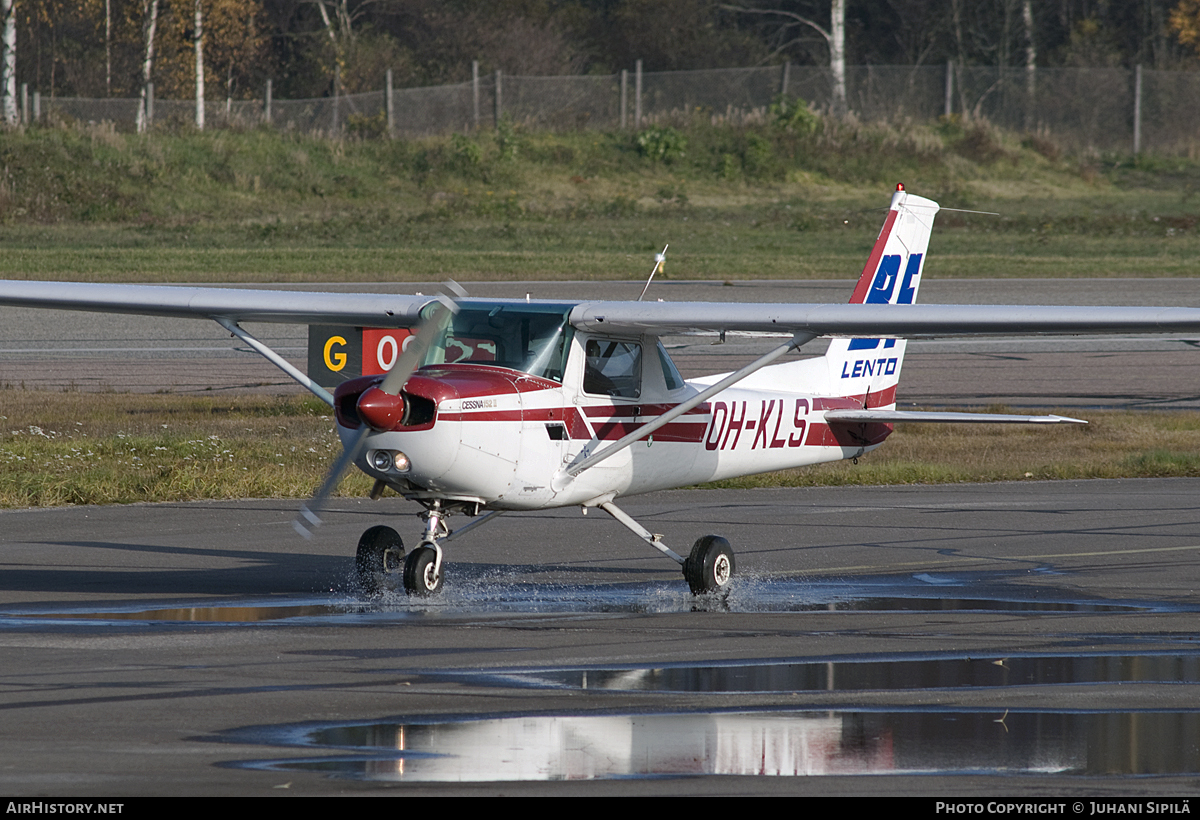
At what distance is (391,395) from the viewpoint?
9516 mm

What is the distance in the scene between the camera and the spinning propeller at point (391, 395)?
9438 mm

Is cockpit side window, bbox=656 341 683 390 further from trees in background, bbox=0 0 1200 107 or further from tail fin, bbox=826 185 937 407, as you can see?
trees in background, bbox=0 0 1200 107

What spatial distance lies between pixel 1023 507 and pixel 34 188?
99.5 ft

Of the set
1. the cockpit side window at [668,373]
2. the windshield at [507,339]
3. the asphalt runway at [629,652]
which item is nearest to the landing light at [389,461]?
the asphalt runway at [629,652]

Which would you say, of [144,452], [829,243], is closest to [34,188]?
[829,243]

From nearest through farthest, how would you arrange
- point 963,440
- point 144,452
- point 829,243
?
1. point 144,452
2. point 963,440
3. point 829,243

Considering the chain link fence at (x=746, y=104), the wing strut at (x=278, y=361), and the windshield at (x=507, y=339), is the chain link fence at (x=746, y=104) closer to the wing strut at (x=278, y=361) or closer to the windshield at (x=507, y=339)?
the wing strut at (x=278, y=361)

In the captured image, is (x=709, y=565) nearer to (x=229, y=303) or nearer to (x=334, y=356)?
(x=229, y=303)

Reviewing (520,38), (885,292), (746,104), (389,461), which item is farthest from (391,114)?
(389,461)

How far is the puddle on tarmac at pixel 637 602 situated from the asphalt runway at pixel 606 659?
4cm

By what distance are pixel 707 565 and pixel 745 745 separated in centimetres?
430

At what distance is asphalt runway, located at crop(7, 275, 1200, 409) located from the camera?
22562 mm

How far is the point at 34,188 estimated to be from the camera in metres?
39.0
